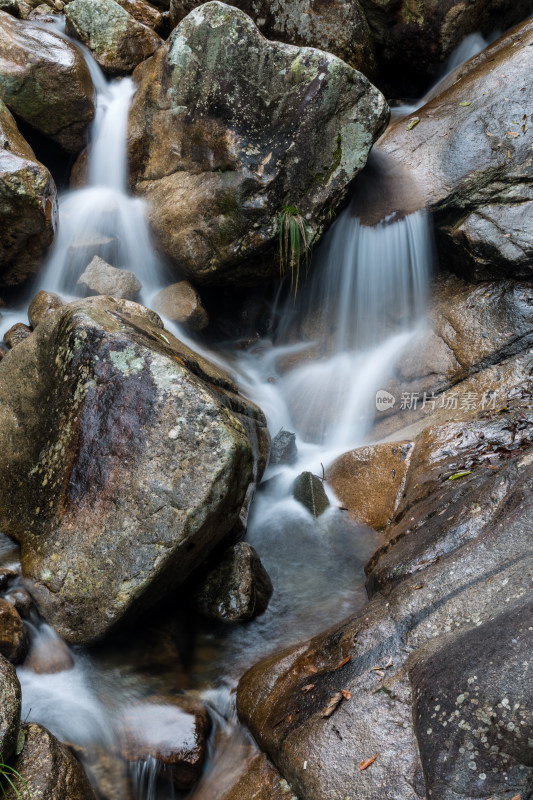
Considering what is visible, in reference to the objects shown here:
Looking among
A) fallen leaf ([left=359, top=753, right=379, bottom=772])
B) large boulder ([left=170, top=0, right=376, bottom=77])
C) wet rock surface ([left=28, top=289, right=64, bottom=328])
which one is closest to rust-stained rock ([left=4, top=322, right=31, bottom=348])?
wet rock surface ([left=28, top=289, right=64, bottom=328])

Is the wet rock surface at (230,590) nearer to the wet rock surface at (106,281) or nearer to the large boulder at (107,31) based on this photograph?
the wet rock surface at (106,281)

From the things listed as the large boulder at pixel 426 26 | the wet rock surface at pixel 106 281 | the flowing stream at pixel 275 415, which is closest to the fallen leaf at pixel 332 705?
the flowing stream at pixel 275 415

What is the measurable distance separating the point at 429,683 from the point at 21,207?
591 cm

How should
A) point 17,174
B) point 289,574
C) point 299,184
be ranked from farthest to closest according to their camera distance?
point 299,184
point 17,174
point 289,574

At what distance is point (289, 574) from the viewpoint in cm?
486

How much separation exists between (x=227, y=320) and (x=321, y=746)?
5.96 m

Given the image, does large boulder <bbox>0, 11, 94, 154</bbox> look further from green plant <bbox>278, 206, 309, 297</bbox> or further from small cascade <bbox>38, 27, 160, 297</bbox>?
green plant <bbox>278, 206, 309, 297</bbox>

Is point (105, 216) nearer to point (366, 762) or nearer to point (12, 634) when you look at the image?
point (12, 634)

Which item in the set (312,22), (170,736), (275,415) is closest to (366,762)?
(170,736)

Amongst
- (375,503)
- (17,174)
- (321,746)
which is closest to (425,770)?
(321,746)

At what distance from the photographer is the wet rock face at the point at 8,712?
2500 mm

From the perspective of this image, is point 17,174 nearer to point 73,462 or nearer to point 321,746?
point 73,462

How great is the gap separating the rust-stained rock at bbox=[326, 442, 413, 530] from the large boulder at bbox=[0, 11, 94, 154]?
19.7 feet

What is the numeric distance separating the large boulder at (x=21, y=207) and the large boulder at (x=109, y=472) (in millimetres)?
2472
